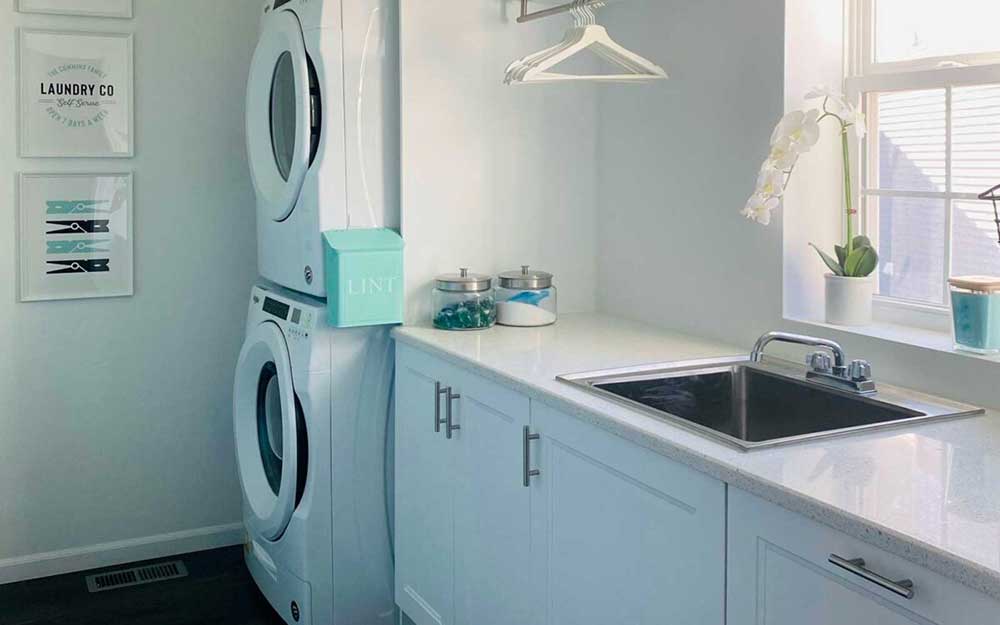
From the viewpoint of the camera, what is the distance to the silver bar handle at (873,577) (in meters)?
1.32

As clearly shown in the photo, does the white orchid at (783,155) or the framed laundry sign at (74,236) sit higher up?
the white orchid at (783,155)

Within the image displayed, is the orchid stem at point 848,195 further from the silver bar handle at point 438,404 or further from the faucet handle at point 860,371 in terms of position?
the silver bar handle at point 438,404

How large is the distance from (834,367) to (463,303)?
1.10 m

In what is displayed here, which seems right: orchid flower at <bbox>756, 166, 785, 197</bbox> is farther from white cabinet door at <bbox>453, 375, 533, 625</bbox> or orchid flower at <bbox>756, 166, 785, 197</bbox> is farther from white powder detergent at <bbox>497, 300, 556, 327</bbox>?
white powder detergent at <bbox>497, 300, 556, 327</bbox>

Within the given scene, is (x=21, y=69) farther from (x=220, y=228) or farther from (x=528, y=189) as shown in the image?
(x=528, y=189)

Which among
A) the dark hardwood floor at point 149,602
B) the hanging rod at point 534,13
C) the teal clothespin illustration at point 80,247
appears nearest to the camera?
the hanging rod at point 534,13

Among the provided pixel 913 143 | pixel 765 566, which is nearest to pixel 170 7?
pixel 913 143

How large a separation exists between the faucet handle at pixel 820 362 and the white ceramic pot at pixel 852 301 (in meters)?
0.20

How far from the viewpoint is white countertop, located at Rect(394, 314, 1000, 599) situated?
4.25 feet

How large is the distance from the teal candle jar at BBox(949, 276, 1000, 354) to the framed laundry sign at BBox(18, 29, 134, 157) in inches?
102

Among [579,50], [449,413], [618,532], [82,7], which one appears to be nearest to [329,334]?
[449,413]

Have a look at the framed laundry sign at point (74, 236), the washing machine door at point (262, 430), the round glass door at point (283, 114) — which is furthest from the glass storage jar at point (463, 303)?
the framed laundry sign at point (74, 236)

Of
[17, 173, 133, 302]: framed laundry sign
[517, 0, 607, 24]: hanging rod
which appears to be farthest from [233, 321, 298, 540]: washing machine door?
[517, 0, 607, 24]: hanging rod

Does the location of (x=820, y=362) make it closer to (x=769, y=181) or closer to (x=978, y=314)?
(x=978, y=314)
